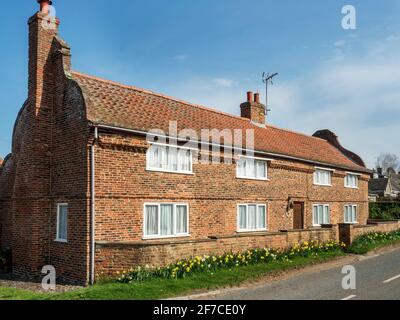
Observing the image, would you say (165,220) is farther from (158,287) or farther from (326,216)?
(326,216)

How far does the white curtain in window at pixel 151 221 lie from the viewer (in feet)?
49.5

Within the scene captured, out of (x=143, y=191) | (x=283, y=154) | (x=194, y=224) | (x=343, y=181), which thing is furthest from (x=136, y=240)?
(x=343, y=181)

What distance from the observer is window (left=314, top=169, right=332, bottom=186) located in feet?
81.7

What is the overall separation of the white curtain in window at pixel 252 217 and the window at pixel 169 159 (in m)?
4.33

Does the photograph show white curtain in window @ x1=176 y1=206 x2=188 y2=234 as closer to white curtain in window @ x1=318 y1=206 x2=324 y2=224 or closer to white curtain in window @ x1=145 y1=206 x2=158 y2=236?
white curtain in window @ x1=145 y1=206 x2=158 y2=236

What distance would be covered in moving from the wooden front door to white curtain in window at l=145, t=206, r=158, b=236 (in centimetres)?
985

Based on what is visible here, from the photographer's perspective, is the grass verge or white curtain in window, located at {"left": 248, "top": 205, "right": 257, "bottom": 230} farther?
the grass verge

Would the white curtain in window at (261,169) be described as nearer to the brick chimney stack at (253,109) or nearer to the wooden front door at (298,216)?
the wooden front door at (298,216)

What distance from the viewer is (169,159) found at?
53.0 ft

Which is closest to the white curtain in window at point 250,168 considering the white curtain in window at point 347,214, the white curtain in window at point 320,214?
the white curtain in window at point 320,214

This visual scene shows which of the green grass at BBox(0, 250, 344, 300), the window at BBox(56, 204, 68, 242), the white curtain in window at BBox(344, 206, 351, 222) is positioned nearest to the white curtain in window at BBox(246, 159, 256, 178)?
the green grass at BBox(0, 250, 344, 300)

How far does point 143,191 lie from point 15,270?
5.94m

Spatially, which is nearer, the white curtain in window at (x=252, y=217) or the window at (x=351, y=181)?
the white curtain in window at (x=252, y=217)

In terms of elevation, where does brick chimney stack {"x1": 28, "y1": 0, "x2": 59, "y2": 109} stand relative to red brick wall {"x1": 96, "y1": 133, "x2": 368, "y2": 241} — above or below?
above
